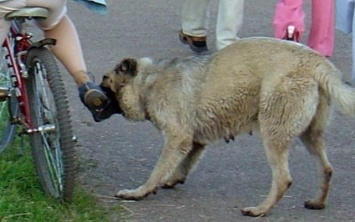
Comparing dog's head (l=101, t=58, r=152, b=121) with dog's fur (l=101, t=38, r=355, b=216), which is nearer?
dog's fur (l=101, t=38, r=355, b=216)

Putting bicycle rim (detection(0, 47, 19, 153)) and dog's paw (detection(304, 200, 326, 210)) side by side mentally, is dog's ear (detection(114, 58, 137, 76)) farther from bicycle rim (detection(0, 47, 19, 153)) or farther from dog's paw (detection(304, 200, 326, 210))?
dog's paw (detection(304, 200, 326, 210))

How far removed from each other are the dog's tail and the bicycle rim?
1.64 metres

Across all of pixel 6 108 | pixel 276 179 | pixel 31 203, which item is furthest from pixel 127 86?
pixel 276 179

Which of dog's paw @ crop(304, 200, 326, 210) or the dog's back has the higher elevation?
the dog's back

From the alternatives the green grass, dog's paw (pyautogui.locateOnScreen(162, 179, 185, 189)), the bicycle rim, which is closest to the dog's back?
dog's paw (pyautogui.locateOnScreen(162, 179, 185, 189))

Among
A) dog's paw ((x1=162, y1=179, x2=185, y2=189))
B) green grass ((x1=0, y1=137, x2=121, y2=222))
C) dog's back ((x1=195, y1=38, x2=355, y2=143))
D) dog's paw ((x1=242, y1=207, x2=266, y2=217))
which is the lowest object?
dog's paw ((x1=162, y1=179, x2=185, y2=189))

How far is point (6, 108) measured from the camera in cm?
608

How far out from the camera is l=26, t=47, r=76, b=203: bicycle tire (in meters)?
5.27

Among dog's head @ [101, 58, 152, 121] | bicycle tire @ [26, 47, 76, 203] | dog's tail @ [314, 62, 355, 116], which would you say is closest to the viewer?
bicycle tire @ [26, 47, 76, 203]

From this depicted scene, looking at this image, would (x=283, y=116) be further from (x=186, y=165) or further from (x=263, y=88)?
(x=186, y=165)

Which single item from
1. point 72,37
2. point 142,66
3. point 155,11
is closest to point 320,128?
point 142,66

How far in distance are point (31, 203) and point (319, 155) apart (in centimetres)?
159

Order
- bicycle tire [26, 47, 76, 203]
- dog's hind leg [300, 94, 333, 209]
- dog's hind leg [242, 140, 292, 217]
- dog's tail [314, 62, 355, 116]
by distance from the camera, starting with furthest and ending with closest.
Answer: dog's hind leg [300, 94, 333, 209] → dog's hind leg [242, 140, 292, 217] → dog's tail [314, 62, 355, 116] → bicycle tire [26, 47, 76, 203]

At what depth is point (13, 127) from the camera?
6.20 meters
